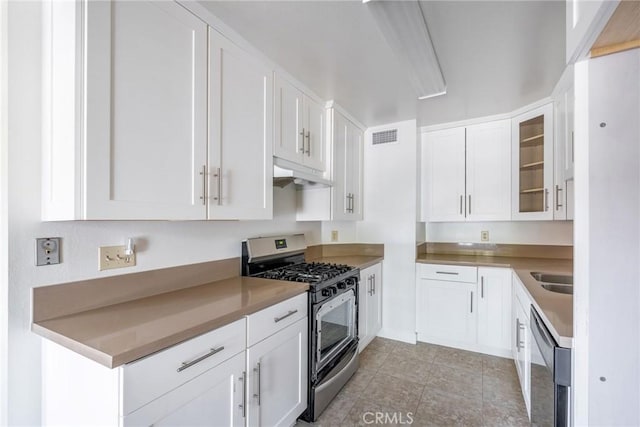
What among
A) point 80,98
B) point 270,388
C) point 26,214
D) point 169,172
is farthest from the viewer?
point 270,388

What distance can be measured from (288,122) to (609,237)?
5.87 feet

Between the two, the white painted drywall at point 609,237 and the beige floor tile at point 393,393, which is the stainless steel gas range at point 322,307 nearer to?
the beige floor tile at point 393,393

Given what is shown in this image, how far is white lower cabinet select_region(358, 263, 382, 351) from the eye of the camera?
8.84ft

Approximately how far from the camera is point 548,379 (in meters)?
1.26

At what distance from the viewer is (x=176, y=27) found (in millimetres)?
1329

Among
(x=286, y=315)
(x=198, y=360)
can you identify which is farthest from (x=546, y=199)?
(x=198, y=360)

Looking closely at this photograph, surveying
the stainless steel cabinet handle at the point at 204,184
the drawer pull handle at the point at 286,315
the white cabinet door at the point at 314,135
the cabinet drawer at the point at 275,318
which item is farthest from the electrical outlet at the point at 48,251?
the white cabinet door at the point at 314,135

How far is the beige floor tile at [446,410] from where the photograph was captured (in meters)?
1.86

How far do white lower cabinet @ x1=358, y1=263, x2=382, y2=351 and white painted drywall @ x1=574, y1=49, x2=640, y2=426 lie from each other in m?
1.74

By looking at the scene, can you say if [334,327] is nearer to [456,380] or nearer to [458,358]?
[456,380]

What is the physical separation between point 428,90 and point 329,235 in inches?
68.7

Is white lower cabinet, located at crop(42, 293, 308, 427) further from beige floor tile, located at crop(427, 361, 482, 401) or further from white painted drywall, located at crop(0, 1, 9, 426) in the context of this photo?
beige floor tile, located at crop(427, 361, 482, 401)

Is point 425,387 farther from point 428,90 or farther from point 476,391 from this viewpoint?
point 428,90

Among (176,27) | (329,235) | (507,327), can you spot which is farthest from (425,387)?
(176,27)
